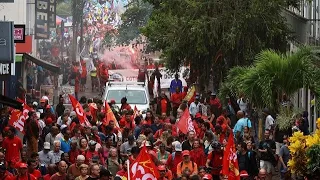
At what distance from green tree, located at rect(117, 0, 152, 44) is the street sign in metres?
35.7

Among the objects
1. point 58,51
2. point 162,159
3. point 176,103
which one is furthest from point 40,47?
point 162,159

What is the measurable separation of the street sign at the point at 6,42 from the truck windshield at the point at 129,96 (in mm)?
7660

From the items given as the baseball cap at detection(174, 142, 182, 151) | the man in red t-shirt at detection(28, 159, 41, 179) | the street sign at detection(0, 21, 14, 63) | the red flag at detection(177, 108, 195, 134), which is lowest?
the man in red t-shirt at detection(28, 159, 41, 179)

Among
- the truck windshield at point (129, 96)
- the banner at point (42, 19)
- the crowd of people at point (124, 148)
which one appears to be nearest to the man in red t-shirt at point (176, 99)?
the truck windshield at point (129, 96)

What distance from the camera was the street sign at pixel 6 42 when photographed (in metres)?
29.0

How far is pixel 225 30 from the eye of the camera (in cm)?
3481

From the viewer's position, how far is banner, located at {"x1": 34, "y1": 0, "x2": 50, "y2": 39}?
181 feet

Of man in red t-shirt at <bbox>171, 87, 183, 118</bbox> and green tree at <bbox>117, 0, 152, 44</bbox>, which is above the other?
green tree at <bbox>117, 0, 152, 44</bbox>

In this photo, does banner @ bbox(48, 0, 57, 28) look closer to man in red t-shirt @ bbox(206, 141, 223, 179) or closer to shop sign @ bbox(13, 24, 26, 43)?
shop sign @ bbox(13, 24, 26, 43)

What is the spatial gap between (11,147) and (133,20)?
144 feet

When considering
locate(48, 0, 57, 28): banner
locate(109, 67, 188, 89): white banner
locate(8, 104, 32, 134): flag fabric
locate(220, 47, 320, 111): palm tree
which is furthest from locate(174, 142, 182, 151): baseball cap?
locate(48, 0, 57, 28): banner

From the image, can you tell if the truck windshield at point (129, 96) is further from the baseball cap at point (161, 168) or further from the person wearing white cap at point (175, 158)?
the baseball cap at point (161, 168)

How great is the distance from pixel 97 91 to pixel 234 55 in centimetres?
1759

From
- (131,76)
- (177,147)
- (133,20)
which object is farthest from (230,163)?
(133,20)
